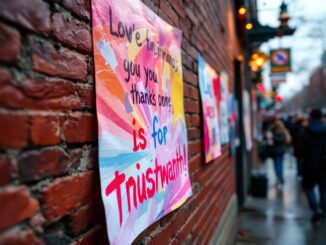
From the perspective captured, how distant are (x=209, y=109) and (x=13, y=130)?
2.89 metres

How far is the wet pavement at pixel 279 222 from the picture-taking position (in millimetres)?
5828

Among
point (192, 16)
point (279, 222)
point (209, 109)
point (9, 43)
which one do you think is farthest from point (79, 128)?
point (279, 222)

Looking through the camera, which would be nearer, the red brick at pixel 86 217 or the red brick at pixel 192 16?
the red brick at pixel 86 217

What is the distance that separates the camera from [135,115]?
179cm

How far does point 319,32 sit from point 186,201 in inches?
862

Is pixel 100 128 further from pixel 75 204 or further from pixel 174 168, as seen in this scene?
pixel 174 168

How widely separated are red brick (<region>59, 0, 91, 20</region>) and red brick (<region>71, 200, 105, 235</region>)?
0.72 meters

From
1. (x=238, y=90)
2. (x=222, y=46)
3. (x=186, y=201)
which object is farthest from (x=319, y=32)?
(x=186, y=201)

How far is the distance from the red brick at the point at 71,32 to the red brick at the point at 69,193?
1.54 feet

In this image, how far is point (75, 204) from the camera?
1358mm

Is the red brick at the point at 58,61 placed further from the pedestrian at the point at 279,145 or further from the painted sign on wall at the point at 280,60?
the painted sign on wall at the point at 280,60

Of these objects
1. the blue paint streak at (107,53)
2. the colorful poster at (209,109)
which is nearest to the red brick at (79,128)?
the blue paint streak at (107,53)

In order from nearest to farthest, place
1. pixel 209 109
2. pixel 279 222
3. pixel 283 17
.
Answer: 1. pixel 209 109
2. pixel 279 222
3. pixel 283 17

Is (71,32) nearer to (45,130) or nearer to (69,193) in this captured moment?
(45,130)
